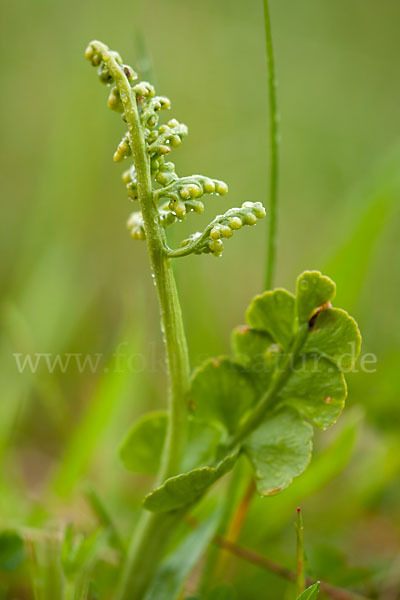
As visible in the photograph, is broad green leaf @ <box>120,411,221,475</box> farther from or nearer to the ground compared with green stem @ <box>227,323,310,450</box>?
nearer to the ground

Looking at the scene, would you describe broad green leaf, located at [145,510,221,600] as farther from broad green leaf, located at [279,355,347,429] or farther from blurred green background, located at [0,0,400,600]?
broad green leaf, located at [279,355,347,429]

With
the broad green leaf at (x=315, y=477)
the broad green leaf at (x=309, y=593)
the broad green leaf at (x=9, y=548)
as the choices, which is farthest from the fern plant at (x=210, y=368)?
the broad green leaf at (x=315, y=477)

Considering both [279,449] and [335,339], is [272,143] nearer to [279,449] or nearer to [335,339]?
[335,339]

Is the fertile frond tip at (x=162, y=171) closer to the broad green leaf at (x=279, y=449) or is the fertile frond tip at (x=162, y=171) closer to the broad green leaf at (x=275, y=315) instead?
the broad green leaf at (x=275, y=315)

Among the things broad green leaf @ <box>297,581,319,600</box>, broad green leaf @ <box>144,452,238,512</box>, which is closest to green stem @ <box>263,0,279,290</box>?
broad green leaf @ <box>144,452,238,512</box>

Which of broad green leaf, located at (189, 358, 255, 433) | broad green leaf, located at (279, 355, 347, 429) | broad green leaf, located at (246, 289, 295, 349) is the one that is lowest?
broad green leaf, located at (189, 358, 255, 433)

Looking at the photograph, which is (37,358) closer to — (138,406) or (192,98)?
(138,406)

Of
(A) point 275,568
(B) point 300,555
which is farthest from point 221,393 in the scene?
(A) point 275,568
